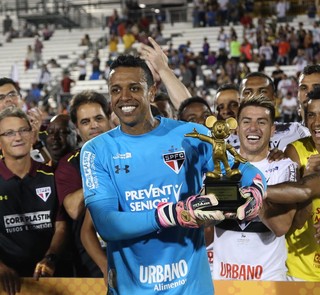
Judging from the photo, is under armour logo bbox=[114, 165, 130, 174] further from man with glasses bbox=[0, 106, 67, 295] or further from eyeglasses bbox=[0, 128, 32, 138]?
eyeglasses bbox=[0, 128, 32, 138]

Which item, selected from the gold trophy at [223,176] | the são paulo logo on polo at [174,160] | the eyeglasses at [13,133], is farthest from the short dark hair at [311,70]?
the gold trophy at [223,176]

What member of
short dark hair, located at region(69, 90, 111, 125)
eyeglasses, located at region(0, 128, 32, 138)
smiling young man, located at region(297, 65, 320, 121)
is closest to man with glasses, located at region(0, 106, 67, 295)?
eyeglasses, located at region(0, 128, 32, 138)

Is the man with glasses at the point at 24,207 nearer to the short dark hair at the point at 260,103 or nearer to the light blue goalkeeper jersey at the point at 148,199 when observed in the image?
the light blue goalkeeper jersey at the point at 148,199

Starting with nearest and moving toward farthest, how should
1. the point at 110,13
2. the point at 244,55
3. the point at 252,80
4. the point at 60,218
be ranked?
the point at 60,218 < the point at 252,80 < the point at 244,55 < the point at 110,13

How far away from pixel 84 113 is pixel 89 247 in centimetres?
119

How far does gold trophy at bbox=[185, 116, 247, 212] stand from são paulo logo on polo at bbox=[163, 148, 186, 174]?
28 centimetres

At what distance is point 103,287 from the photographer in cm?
407

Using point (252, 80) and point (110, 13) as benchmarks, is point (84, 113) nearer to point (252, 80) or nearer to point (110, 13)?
point (252, 80)

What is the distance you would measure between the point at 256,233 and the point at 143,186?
52.5 inches

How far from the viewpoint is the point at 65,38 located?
2994 centimetres

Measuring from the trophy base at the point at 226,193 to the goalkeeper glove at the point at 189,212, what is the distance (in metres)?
0.03

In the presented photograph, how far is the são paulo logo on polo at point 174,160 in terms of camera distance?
3.23 metres

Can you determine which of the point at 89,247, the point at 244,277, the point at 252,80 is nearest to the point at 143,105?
the point at 89,247

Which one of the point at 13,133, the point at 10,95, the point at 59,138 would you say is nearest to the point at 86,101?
the point at 13,133
